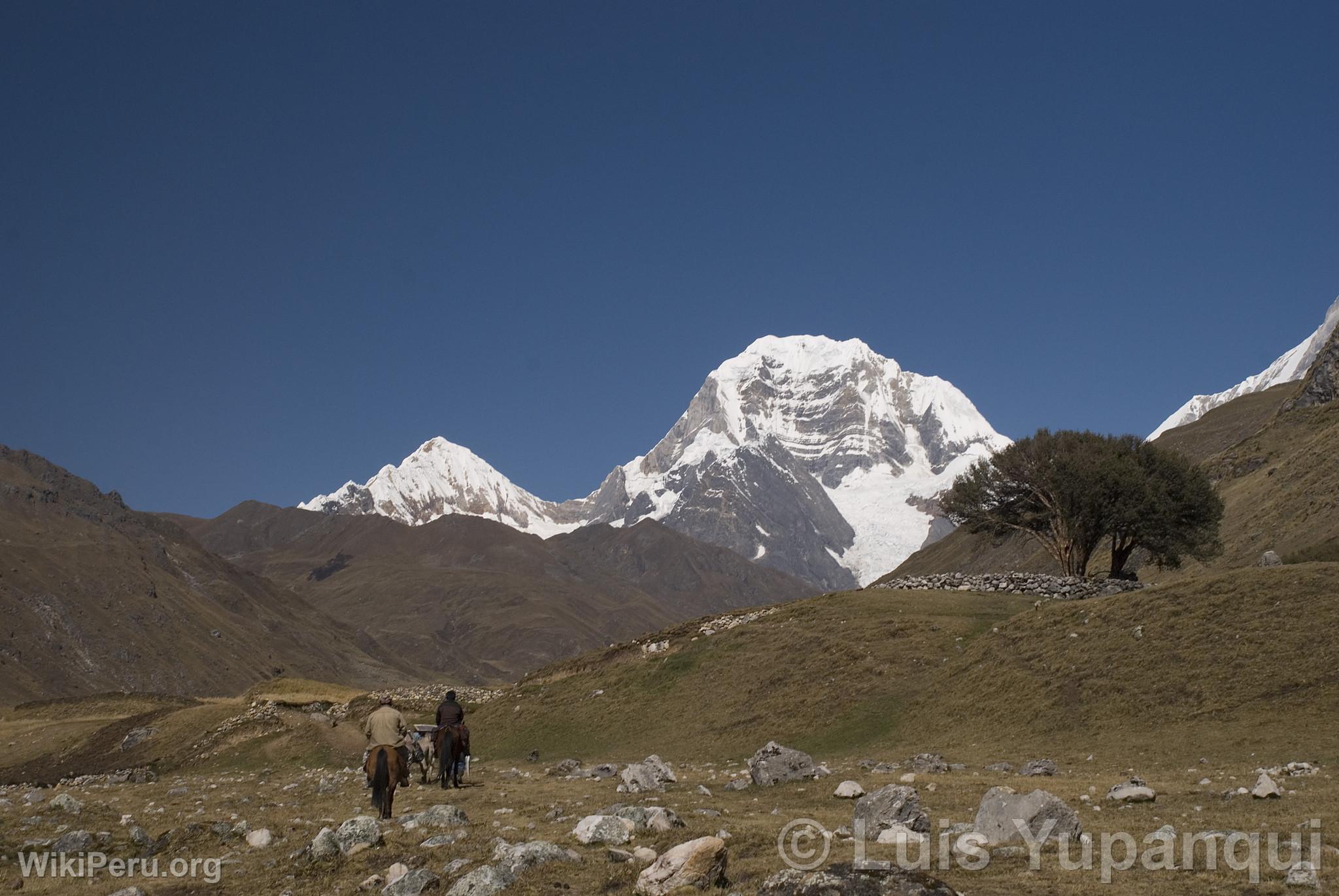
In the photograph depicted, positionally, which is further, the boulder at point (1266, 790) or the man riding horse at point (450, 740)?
the man riding horse at point (450, 740)

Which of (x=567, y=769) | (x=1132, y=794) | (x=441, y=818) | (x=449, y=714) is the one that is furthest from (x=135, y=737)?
(x=1132, y=794)

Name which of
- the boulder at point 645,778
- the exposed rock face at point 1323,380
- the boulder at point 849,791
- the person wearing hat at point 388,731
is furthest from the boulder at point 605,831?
the exposed rock face at point 1323,380

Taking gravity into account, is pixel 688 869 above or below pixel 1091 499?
below

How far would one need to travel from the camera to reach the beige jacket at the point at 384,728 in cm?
2052

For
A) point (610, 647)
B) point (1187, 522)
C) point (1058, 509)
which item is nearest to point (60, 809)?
point (610, 647)

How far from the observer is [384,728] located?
20.6 meters

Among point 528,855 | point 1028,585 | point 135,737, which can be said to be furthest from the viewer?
point 135,737

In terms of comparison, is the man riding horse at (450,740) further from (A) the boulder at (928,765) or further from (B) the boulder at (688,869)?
(B) the boulder at (688,869)

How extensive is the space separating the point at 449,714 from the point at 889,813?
13720 mm

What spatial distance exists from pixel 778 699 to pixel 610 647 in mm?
15062

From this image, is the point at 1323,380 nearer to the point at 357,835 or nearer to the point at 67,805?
the point at 357,835

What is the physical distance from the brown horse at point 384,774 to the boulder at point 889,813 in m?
9.05

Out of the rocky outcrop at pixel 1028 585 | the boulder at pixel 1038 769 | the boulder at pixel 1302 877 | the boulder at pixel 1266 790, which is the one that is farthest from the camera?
the rocky outcrop at pixel 1028 585

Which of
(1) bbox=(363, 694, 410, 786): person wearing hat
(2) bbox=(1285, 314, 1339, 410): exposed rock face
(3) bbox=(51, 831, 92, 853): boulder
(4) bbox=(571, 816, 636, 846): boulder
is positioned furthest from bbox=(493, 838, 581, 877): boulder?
(2) bbox=(1285, 314, 1339, 410): exposed rock face
